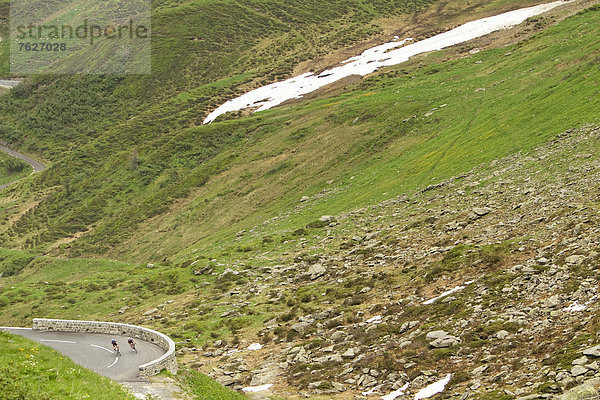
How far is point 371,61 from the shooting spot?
131875mm

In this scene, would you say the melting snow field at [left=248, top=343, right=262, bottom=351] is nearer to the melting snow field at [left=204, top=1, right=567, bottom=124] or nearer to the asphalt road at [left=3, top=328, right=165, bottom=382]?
the asphalt road at [left=3, top=328, right=165, bottom=382]

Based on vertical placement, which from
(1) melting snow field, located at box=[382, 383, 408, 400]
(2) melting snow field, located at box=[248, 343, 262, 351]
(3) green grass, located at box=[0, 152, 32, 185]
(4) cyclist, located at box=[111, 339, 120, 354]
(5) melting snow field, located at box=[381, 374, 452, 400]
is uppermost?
(5) melting snow field, located at box=[381, 374, 452, 400]

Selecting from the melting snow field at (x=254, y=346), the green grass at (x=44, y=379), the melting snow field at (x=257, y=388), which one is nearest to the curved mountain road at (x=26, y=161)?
the melting snow field at (x=254, y=346)

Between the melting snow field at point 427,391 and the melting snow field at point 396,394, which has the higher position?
the melting snow field at point 427,391

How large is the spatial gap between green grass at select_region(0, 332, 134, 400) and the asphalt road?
5957 millimetres

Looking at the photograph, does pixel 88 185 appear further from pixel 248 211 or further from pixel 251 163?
pixel 248 211

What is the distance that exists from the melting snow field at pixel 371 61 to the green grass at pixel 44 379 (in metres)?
91.9

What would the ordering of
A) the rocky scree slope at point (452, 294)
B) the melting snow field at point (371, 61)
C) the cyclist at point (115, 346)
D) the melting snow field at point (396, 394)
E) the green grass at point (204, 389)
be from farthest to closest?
1. the melting snow field at point (371, 61)
2. the cyclist at point (115, 346)
3. the green grass at point (204, 389)
4. the melting snow field at point (396, 394)
5. the rocky scree slope at point (452, 294)

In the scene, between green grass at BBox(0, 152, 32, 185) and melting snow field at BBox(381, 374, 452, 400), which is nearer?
melting snow field at BBox(381, 374, 452, 400)

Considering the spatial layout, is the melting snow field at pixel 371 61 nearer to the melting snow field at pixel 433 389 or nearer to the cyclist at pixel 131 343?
the cyclist at pixel 131 343

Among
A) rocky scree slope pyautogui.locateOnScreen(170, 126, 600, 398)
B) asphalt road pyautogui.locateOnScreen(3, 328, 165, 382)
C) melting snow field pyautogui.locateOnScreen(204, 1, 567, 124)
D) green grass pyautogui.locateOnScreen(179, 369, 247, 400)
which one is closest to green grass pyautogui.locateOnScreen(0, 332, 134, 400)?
green grass pyautogui.locateOnScreen(179, 369, 247, 400)

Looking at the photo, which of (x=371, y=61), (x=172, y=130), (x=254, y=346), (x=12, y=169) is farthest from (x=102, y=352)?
(x=371, y=61)

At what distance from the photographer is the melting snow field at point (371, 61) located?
121m

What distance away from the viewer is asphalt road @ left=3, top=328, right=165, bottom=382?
1347 inches
